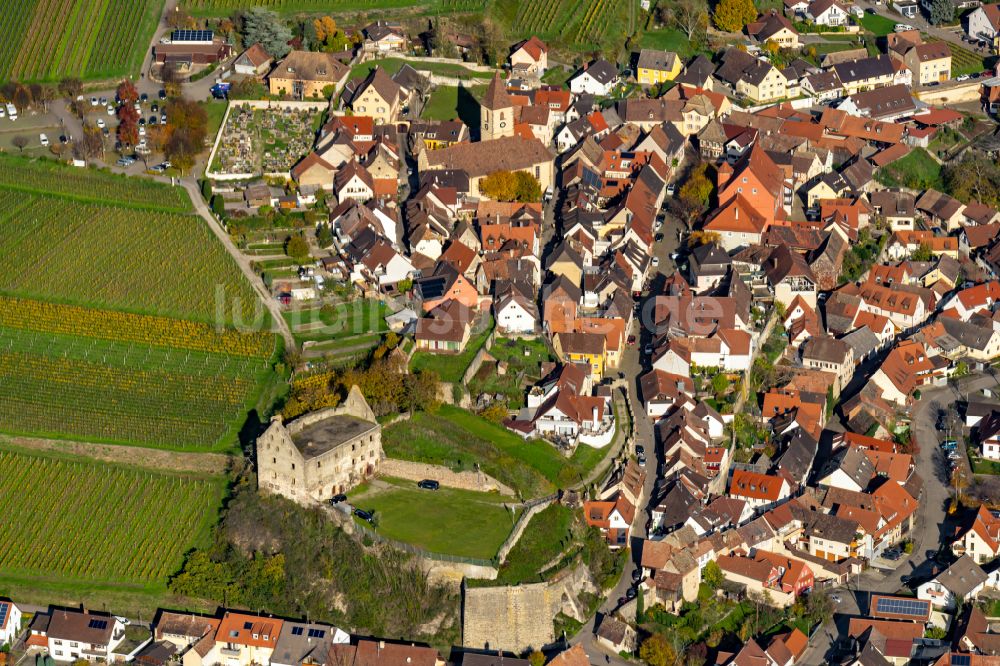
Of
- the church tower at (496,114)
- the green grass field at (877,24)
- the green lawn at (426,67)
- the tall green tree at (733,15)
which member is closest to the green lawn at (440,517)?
the church tower at (496,114)

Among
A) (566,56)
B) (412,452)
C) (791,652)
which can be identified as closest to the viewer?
(791,652)

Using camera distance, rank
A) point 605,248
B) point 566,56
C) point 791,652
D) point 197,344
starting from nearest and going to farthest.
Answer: point 791,652 < point 197,344 < point 605,248 < point 566,56

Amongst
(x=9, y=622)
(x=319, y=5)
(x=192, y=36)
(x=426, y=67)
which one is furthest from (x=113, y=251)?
(x=319, y=5)

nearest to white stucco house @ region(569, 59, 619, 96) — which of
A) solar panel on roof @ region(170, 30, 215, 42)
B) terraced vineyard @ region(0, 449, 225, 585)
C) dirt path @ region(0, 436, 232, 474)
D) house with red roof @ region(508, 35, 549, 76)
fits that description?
house with red roof @ region(508, 35, 549, 76)

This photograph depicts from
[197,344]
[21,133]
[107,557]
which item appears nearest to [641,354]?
[197,344]

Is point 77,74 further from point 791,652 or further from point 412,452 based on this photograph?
point 791,652

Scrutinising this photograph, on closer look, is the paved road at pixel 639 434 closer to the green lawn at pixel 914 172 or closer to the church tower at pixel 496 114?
the church tower at pixel 496 114

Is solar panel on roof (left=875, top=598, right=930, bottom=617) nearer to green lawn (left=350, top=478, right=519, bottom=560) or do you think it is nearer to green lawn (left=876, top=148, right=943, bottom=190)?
green lawn (left=350, top=478, right=519, bottom=560)
